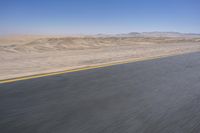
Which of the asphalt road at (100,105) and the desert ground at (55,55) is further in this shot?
the desert ground at (55,55)

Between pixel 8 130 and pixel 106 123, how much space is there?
133cm

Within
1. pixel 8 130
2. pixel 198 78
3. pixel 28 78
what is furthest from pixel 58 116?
pixel 198 78

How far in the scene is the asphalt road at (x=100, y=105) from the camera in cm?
231

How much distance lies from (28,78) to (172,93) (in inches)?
149

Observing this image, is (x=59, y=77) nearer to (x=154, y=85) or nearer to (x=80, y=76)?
(x=80, y=76)

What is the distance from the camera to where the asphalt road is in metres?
2.31

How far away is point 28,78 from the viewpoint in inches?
181

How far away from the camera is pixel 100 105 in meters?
2.98

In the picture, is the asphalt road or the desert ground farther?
the desert ground

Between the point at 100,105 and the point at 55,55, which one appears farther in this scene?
the point at 55,55

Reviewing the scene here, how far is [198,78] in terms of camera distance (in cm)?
491

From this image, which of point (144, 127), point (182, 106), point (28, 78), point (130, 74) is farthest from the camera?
point (130, 74)

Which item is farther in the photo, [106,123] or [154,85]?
[154,85]

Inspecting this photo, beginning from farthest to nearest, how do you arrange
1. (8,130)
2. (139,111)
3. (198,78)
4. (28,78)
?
(198,78), (28,78), (139,111), (8,130)
